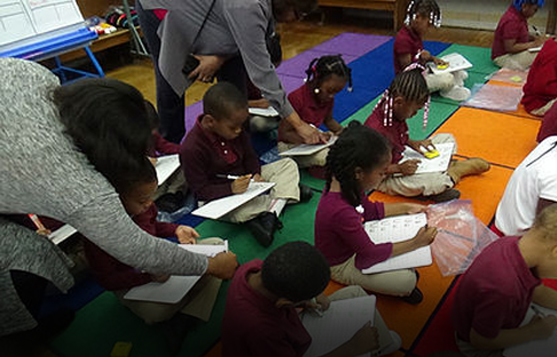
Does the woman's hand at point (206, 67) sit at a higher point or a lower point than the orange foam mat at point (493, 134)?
higher

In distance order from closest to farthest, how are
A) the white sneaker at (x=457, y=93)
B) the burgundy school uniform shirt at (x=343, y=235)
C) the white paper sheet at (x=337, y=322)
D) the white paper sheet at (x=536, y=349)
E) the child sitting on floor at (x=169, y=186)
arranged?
the white paper sheet at (x=536, y=349), the white paper sheet at (x=337, y=322), the burgundy school uniform shirt at (x=343, y=235), the child sitting on floor at (x=169, y=186), the white sneaker at (x=457, y=93)

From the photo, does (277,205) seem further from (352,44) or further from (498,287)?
(352,44)

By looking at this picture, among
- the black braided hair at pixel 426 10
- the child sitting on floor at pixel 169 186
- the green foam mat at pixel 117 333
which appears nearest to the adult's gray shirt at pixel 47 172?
the green foam mat at pixel 117 333

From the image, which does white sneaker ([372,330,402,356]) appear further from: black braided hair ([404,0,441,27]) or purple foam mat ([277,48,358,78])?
purple foam mat ([277,48,358,78])

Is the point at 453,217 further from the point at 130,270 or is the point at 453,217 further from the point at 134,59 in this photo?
the point at 134,59

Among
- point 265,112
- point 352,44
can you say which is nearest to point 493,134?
point 265,112

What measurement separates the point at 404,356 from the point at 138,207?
1.01 metres

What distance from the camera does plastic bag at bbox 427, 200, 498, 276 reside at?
172 cm

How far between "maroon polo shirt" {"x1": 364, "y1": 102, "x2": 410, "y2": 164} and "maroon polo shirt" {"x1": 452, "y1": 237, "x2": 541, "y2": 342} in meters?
0.98

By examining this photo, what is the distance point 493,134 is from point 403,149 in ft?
2.64

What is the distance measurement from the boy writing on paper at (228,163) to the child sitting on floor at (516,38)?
237cm

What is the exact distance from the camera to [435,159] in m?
2.17

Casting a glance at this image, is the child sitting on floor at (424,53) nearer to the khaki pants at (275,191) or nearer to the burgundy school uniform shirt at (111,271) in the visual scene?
the khaki pants at (275,191)

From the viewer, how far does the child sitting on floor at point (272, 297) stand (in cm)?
100
